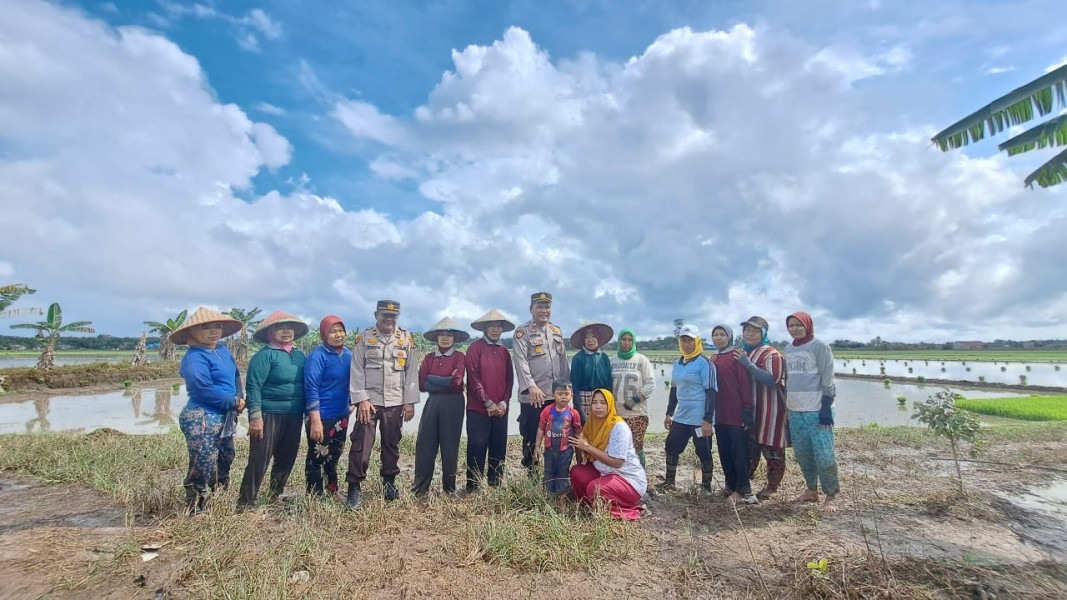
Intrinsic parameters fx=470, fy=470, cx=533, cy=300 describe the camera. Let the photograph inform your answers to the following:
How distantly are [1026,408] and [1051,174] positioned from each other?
36.5ft

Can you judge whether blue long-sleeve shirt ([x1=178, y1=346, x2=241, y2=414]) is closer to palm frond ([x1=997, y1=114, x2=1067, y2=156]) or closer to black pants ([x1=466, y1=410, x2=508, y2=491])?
black pants ([x1=466, y1=410, x2=508, y2=491])

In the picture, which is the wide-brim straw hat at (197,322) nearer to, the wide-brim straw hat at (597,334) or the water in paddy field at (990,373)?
the wide-brim straw hat at (597,334)

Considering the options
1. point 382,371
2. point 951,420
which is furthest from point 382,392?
point 951,420

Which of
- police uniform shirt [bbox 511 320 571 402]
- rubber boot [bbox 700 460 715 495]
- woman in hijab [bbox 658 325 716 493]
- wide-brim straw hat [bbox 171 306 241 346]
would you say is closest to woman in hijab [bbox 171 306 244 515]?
wide-brim straw hat [bbox 171 306 241 346]

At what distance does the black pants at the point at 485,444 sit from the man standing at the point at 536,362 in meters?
0.23

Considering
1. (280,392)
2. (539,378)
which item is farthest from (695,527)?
(280,392)

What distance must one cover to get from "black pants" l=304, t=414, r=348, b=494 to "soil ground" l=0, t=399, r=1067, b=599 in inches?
9.1

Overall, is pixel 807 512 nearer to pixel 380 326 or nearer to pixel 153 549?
pixel 380 326

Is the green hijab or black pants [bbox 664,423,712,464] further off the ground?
the green hijab

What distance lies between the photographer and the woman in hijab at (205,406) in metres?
3.72

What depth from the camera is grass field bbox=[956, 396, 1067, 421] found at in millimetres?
12594

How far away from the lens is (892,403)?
1692 centimetres

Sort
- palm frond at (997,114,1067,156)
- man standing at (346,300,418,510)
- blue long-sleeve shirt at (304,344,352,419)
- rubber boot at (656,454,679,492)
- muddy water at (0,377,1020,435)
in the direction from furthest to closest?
muddy water at (0,377,1020,435), palm frond at (997,114,1067,156), rubber boot at (656,454,679,492), man standing at (346,300,418,510), blue long-sleeve shirt at (304,344,352,419)

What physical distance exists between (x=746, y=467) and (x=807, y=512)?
581 millimetres
